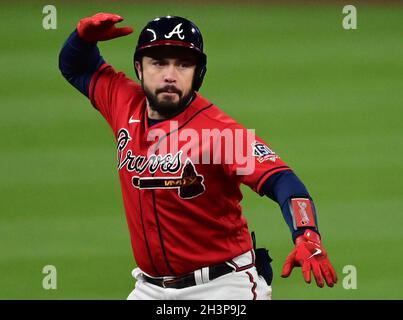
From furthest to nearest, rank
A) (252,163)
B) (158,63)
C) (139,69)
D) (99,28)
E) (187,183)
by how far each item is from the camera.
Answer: (99,28) < (139,69) < (158,63) < (187,183) < (252,163)

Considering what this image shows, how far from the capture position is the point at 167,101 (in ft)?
12.1

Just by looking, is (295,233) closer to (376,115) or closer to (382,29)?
(376,115)

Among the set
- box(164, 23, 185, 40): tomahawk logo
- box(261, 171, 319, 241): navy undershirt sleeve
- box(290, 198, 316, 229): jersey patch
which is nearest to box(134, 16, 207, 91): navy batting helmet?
box(164, 23, 185, 40): tomahawk logo

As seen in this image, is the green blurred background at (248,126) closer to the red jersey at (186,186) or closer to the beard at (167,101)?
the red jersey at (186,186)

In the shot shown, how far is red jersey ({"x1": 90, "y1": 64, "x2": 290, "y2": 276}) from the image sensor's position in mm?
3598

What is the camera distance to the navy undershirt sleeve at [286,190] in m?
3.36

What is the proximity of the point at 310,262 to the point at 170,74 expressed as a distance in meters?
0.98

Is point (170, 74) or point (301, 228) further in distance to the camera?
point (170, 74)

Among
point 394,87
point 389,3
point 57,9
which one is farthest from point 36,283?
point 389,3

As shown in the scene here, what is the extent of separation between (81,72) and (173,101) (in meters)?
0.66

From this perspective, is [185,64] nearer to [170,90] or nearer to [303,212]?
[170,90]

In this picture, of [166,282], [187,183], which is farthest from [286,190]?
[166,282]

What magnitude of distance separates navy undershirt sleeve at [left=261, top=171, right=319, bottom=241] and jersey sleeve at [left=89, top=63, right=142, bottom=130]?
808 millimetres
